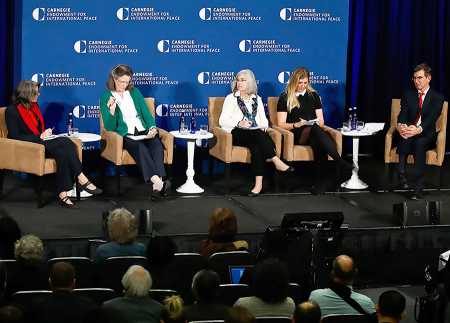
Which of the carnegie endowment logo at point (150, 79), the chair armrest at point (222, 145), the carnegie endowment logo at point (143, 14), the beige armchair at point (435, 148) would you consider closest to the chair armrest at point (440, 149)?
the beige armchair at point (435, 148)

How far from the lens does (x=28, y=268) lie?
6281 mm

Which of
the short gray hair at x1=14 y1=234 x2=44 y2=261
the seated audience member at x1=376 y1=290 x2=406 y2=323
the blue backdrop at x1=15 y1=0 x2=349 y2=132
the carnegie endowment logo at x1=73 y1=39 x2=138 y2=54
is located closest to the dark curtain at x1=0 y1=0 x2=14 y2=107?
the blue backdrop at x1=15 y1=0 x2=349 y2=132

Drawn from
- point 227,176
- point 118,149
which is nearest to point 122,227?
point 118,149

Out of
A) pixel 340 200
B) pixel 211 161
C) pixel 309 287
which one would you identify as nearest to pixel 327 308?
pixel 309 287

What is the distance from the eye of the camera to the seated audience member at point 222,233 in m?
6.81

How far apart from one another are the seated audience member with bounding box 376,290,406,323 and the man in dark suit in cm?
458

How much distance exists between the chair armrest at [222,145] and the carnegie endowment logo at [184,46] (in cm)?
88

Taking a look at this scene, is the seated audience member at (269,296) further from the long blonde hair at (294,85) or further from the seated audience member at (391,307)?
the long blonde hair at (294,85)

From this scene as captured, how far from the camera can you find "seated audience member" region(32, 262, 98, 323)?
17.6ft

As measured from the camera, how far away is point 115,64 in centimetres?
1029

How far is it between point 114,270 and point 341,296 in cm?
141

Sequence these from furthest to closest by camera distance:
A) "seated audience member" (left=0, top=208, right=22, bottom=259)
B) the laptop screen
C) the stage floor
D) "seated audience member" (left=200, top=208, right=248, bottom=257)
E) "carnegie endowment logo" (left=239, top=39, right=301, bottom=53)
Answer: "carnegie endowment logo" (left=239, top=39, right=301, bottom=53)
the stage floor
"seated audience member" (left=200, top=208, right=248, bottom=257)
"seated audience member" (left=0, top=208, right=22, bottom=259)
the laptop screen

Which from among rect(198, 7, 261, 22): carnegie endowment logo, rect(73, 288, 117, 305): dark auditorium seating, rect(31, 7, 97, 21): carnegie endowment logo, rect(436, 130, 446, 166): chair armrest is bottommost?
rect(73, 288, 117, 305): dark auditorium seating

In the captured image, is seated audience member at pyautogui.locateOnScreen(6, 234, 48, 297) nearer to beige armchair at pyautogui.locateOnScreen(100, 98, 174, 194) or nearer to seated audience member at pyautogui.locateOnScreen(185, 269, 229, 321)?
seated audience member at pyautogui.locateOnScreen(185, 269, 229, 321)
